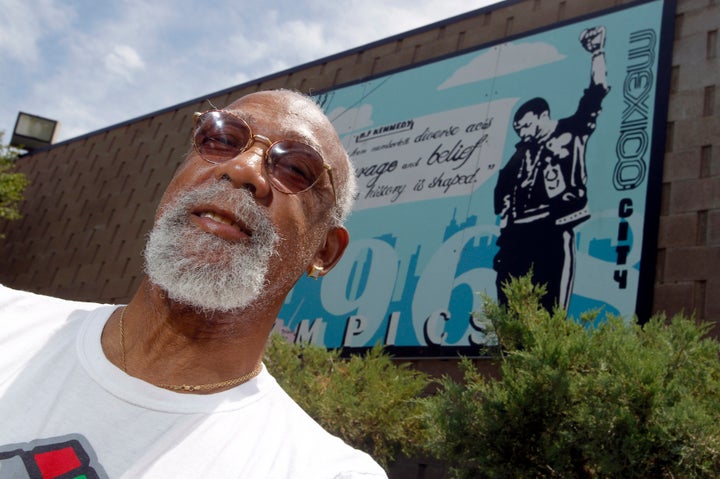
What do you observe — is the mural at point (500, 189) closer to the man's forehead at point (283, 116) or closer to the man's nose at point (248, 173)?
the man's forehead at point (283, 116)

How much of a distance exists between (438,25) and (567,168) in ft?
8.25

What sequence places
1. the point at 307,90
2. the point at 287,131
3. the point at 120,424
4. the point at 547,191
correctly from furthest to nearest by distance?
the point at 307,90 < the point at 547,191 < the point at 287,131 < the point at 120,424

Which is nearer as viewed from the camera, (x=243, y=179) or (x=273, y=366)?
(x=243, y=179)

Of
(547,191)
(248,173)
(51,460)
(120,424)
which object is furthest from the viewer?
(547,191)

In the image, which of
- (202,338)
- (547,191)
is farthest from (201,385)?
(547,191)

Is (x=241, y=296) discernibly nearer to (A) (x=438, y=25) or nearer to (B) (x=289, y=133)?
(B) (x=289, y=133)

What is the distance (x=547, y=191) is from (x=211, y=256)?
391 cm

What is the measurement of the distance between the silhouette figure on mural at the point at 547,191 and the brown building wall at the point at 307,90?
56 centimetres

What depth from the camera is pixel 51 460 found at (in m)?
1.36

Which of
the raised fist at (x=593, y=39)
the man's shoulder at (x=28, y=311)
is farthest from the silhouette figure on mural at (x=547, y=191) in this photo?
the man's shoulder at (x=28, y=311)

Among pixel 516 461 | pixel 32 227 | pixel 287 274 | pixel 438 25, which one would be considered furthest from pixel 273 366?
pixel 32 227

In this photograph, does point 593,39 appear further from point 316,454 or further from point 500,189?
point 316,454

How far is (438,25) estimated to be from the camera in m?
6.91

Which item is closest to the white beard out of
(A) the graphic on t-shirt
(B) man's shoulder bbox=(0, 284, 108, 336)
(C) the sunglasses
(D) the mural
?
(C) the sunglasses
